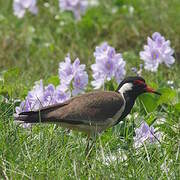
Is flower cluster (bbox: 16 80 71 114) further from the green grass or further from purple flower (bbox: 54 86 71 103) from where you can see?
the green grass

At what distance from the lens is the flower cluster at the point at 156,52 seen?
5812 millimetres

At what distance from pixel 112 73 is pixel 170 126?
935 mm

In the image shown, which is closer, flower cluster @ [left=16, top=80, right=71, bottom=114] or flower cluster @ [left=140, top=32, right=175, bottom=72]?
flower cluster @ [left=16, top=80, right=71, bottom=114]

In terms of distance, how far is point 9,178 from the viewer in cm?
399

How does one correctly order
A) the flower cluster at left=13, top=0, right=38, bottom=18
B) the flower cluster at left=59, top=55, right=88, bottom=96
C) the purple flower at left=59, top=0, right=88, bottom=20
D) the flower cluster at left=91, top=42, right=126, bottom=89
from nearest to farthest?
the flower cluster at left=59, top=55, right=88, bottom=96, the flower cluster at left=91, top=42, right=126, bottom=89, the purple flower at left=59, top=0, right=88, bottom=20, the flower cluster at left=13, top=0, right=38, bottom=18

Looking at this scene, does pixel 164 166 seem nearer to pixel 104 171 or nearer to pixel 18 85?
pixel 104 171

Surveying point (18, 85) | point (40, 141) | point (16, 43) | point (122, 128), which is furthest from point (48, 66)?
point (40, 141)

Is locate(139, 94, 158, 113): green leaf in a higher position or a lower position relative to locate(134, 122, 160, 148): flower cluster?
higher

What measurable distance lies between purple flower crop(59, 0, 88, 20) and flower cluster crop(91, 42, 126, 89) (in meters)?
2.02

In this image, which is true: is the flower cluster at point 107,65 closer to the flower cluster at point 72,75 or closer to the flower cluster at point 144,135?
the flower cluster at point 72,75

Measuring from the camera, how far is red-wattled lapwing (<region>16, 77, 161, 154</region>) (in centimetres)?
460

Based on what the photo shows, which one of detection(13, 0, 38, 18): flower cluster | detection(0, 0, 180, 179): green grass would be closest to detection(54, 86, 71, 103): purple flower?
detection(0, 0, 180, 179): green grass

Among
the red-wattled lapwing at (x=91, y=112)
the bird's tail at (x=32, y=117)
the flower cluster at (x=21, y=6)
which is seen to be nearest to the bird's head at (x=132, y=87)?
the red-wattled lapwing at (x=91, y=112)

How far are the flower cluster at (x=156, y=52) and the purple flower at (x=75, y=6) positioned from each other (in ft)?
6.38
